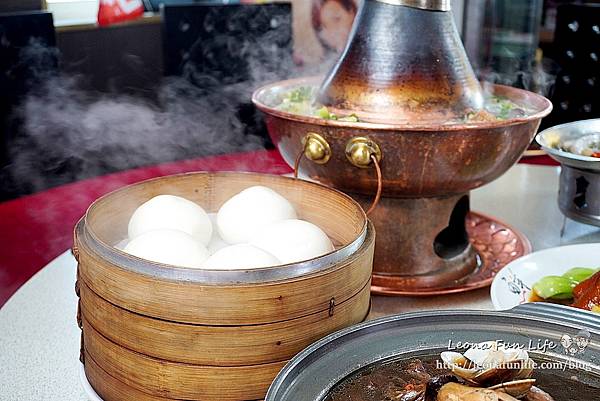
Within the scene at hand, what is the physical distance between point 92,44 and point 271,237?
179 inches

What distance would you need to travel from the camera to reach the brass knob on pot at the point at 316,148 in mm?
1772

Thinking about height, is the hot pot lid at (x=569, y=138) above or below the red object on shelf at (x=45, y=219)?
above

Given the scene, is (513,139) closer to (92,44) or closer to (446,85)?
(446,85)

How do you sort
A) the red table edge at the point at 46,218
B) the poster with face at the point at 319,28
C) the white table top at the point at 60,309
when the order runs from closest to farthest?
the white table top at the point at 60,309
the red table edge at the point at 46,218
the poster with face at the point at 319,28

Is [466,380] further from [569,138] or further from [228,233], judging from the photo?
[569,138]

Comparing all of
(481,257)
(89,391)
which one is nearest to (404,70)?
(481,257)

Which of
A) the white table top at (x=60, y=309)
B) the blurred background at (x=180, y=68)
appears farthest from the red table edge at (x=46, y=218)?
the blurred background at (x=180, y=68)

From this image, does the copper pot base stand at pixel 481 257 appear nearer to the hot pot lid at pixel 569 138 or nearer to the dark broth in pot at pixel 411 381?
the hot pot lid at pixel 569 138

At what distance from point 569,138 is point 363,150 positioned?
1.00 m

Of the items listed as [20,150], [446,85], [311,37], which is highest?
[446,85]

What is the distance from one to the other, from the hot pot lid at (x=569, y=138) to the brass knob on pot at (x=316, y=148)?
0.74 metres

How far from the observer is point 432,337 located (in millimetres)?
1185

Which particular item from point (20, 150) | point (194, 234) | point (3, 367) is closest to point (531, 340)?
point (194, 234)

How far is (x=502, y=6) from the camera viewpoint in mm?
6262
